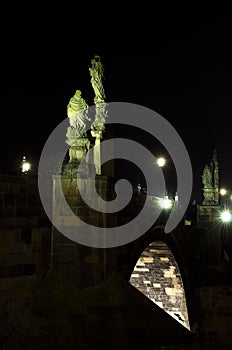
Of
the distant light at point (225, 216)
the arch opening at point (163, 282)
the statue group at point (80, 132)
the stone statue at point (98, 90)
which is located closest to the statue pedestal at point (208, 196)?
the distant light at point (225, 216)

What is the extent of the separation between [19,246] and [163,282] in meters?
11.3

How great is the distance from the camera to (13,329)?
834cm

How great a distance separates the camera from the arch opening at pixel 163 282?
1828 cm

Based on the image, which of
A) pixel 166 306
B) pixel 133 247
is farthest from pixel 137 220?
pixel 166 306

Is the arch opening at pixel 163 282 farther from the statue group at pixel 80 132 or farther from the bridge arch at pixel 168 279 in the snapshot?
the statue group at pixel 80 132

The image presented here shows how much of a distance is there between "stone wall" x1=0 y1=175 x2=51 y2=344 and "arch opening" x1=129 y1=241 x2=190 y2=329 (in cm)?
932

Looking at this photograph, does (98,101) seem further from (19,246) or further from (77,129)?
(19,246)

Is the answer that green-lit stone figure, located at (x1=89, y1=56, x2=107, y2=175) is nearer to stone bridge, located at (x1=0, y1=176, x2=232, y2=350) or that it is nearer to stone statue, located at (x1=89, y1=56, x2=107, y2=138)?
stone statue, located at (x1=89, y1=56, x2=107, y2=138)

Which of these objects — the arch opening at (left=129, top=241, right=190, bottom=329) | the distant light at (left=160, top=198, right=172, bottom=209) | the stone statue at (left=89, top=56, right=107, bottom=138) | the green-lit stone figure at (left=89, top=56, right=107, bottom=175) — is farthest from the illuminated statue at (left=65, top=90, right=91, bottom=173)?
the arch opening at (left=129, top=241, right=190, bottom=329)

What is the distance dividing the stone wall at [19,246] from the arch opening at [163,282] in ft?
30.6

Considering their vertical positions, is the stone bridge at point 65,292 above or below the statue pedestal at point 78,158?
below

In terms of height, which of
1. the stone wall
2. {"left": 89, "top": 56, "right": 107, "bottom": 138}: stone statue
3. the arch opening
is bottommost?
the arch opening

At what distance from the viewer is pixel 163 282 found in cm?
1898

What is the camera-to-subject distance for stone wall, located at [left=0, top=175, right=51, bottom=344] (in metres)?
8.47
